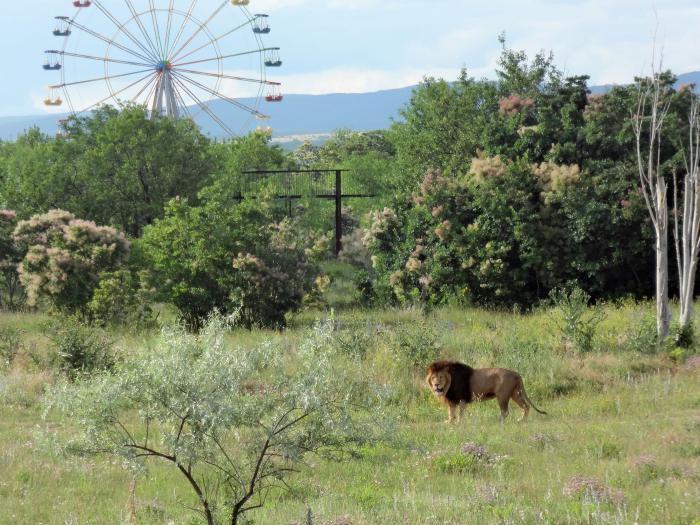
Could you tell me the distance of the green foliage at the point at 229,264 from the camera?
22.7 meters

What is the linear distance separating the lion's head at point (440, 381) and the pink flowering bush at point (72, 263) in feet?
42.7

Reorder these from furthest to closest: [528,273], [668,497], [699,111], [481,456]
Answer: [528,273] < [699,111] < [481,456] < [668,497]

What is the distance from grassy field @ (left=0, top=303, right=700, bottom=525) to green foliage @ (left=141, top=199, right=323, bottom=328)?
5.93m

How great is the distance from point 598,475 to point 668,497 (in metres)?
0.97

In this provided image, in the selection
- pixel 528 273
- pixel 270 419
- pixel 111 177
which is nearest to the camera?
pixel 270 419

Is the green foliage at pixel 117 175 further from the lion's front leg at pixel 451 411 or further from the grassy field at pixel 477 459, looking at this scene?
the lion's front leg at pixel 451 411

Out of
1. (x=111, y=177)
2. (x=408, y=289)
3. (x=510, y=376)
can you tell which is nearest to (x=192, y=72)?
(x=111, y=177)

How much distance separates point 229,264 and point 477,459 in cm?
1386

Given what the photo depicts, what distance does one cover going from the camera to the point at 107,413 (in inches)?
262

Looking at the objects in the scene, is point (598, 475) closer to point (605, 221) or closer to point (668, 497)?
point (668, 497)

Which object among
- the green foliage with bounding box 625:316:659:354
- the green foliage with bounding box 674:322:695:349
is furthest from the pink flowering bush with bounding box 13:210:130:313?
the green foliage with bounding box 674:322:695:349

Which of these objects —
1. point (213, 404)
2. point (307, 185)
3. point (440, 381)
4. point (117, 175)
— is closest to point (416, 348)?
point (440, 381)

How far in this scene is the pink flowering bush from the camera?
2322 centimetres

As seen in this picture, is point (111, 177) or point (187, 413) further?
point (111, 177)
